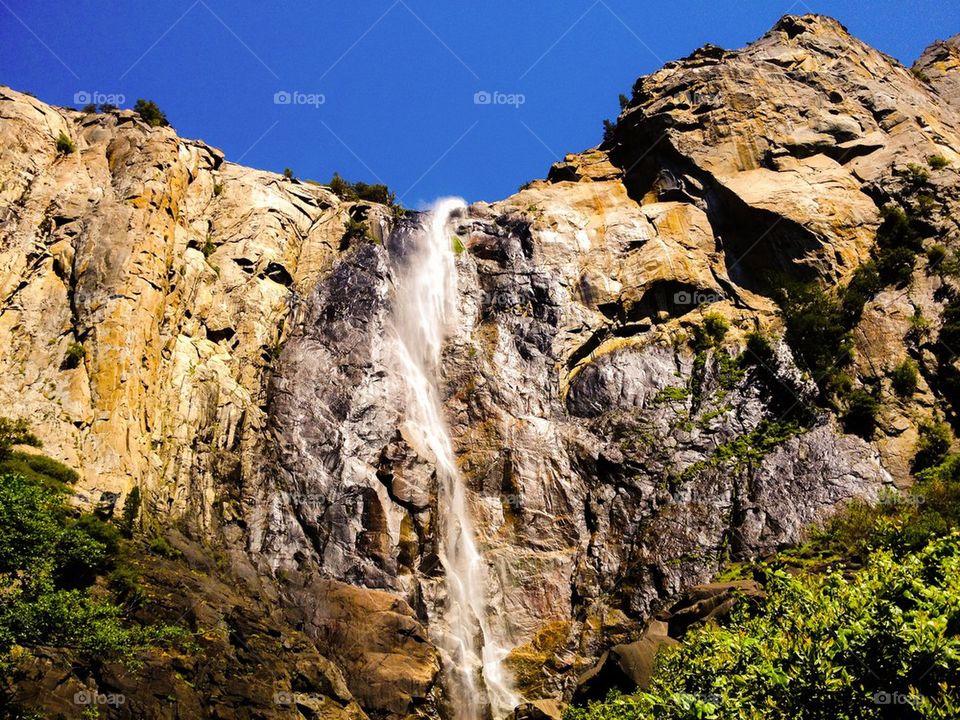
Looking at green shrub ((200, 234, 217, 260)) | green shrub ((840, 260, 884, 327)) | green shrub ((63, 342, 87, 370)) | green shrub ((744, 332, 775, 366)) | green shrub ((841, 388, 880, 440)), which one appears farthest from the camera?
green shrub ((200, 234, 217, 260))

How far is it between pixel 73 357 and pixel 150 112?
2138cm

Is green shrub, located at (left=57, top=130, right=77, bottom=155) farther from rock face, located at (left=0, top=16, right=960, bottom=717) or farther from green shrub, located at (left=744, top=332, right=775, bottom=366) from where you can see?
green shrub, located at (left=744, top=332, right=775, bottom=366)

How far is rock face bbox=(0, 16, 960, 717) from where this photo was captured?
3189 centimetres

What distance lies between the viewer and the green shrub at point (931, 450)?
36062 millimetres

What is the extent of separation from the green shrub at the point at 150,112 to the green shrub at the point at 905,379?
41321 millimetres

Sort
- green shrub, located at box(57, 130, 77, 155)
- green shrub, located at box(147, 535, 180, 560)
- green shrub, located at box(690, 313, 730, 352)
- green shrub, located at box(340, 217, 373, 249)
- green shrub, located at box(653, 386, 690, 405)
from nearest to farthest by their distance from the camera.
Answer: green shrub, located at box(147, 535, 180, 560)
green shrub, located at box(653, 386, 690, 405)
green shrub, located at box(57, 130, 77, 155)
green shrub, located at box(690, 313, 730, 352)
green shrub, located at box(340, 217, 373, 249)

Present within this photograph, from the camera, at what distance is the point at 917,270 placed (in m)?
43.6

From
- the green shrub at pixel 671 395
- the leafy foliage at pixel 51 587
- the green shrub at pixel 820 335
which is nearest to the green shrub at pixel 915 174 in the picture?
the green shrub at pixel 820 335

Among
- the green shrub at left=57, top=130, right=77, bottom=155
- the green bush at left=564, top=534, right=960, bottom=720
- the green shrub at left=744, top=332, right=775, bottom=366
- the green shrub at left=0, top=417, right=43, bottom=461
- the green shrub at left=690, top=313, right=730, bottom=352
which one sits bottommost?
the green bush at left=564, top=534, right=960, bottom=720

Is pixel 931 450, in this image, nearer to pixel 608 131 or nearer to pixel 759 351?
pixel 759 351

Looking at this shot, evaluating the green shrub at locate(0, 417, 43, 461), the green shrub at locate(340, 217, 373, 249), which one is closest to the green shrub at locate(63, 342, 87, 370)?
the green shrub at locate(0, 417, 43, 461)

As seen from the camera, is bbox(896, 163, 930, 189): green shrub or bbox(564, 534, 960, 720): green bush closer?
bbox(564, 534, 960, 720): green bush

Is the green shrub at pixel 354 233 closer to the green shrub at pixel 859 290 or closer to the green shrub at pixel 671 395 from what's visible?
the green shrub at pixel 671 395

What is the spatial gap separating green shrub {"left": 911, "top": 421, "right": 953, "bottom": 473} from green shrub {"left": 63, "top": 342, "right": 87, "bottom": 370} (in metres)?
Answer: 35.0
